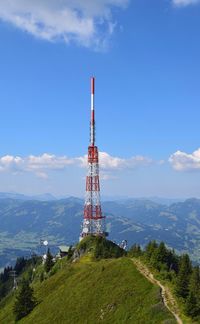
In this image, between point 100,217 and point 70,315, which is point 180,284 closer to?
point 70,315

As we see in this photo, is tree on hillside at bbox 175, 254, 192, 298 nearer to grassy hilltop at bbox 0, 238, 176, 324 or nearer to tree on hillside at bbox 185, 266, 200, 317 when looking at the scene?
grassy hilltop at bbox 0, 238, 176, 324

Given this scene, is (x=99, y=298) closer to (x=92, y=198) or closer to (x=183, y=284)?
(x=183, y=284)

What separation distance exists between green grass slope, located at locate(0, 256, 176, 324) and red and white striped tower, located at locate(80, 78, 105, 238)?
45790 millimetres

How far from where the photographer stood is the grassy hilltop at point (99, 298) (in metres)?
68.5

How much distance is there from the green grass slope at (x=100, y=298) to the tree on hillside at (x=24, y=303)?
2216mm

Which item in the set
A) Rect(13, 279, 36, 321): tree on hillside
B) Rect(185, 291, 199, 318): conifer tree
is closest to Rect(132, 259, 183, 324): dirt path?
Rect(185, 291, 199, 318): conifer tree

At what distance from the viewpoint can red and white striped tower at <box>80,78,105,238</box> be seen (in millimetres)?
150125

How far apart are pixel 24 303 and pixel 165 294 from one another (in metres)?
38.3

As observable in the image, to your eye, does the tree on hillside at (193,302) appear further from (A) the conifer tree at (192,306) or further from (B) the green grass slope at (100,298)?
(B) the green grass slope at (100,298)

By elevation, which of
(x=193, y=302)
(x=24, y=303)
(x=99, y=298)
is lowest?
(x=24, y=303)

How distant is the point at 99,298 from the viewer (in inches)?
3103

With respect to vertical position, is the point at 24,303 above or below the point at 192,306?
below

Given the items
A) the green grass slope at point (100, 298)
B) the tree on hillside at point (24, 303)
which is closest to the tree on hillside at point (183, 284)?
the green grass slope at point (100, 298)

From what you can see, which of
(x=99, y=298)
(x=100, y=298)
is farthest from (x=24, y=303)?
(x=100, y=298)
